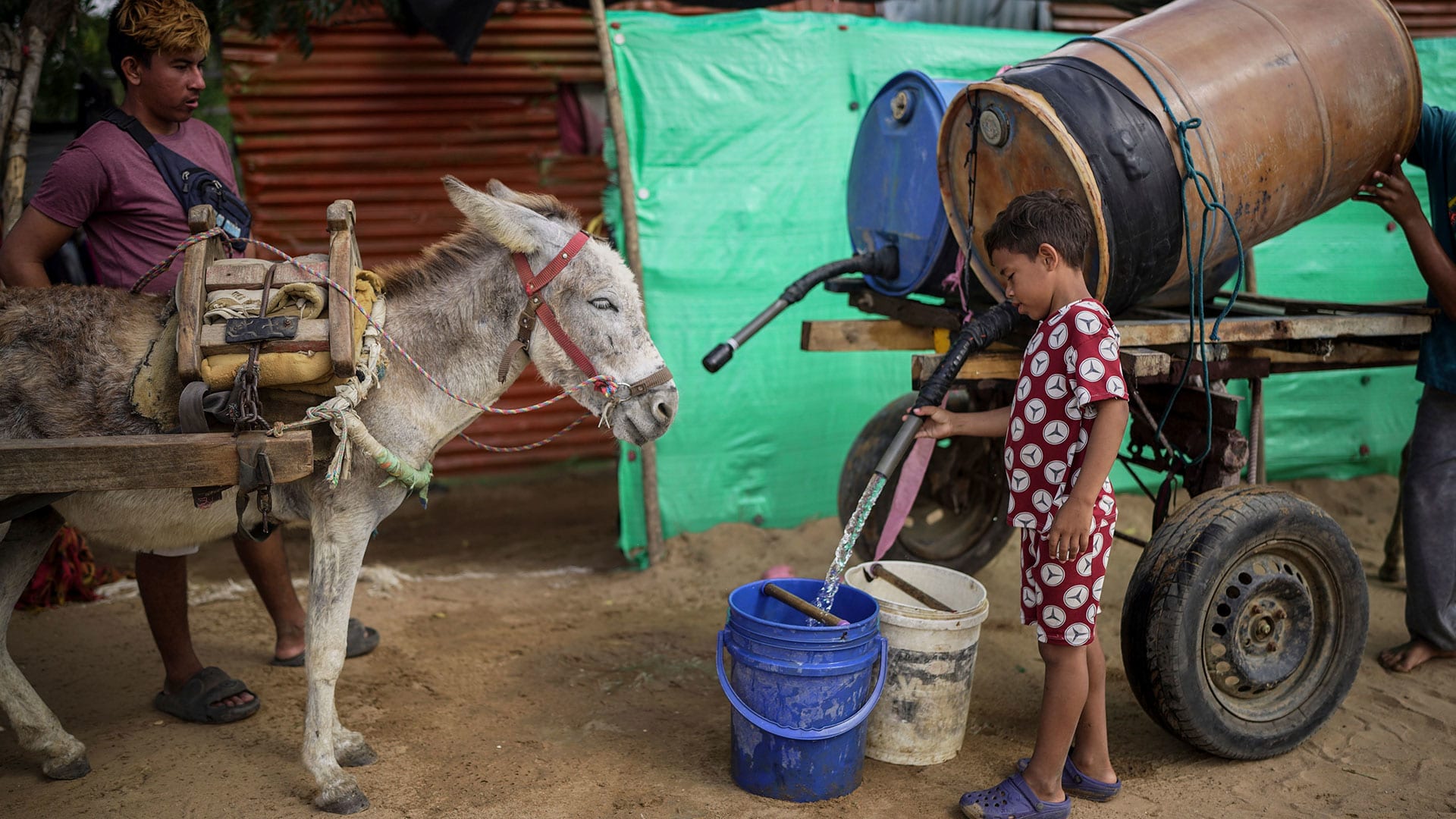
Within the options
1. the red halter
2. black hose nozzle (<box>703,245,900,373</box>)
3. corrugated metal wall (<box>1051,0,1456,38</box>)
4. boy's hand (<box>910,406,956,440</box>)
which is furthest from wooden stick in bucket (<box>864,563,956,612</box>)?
corrugated metal wall (<box>1051,0,1456,38</box>)

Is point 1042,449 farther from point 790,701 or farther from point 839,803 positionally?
point 839,803


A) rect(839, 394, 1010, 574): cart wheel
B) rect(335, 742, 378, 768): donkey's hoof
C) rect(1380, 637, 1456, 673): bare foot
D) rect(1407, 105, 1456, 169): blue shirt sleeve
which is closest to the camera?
rect(335, 742, 378, 768): donkey's hoof

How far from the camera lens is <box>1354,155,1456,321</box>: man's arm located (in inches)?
139

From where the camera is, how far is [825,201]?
577cm

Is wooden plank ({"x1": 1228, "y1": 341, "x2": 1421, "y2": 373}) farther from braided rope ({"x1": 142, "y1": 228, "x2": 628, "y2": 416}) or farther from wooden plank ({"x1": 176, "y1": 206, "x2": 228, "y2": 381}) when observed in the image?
wooden plank ({"x1": 176, "y1": 206, "x2": 228, "y2": 381})

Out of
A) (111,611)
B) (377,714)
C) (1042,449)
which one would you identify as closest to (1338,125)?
(1042,449)

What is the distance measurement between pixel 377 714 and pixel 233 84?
13.8 ft

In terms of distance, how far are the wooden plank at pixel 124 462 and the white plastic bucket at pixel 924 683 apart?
1965mm

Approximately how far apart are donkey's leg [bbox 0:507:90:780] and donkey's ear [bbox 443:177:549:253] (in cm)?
175

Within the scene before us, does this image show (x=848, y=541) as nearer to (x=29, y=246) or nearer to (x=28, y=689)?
(x=28, y=689)

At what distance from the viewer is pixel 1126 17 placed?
22.4 ft

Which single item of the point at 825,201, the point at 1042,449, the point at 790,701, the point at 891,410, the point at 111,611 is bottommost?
the point at 111,611

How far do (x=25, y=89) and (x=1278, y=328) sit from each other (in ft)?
16.7

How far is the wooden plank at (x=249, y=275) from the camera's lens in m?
2.91
